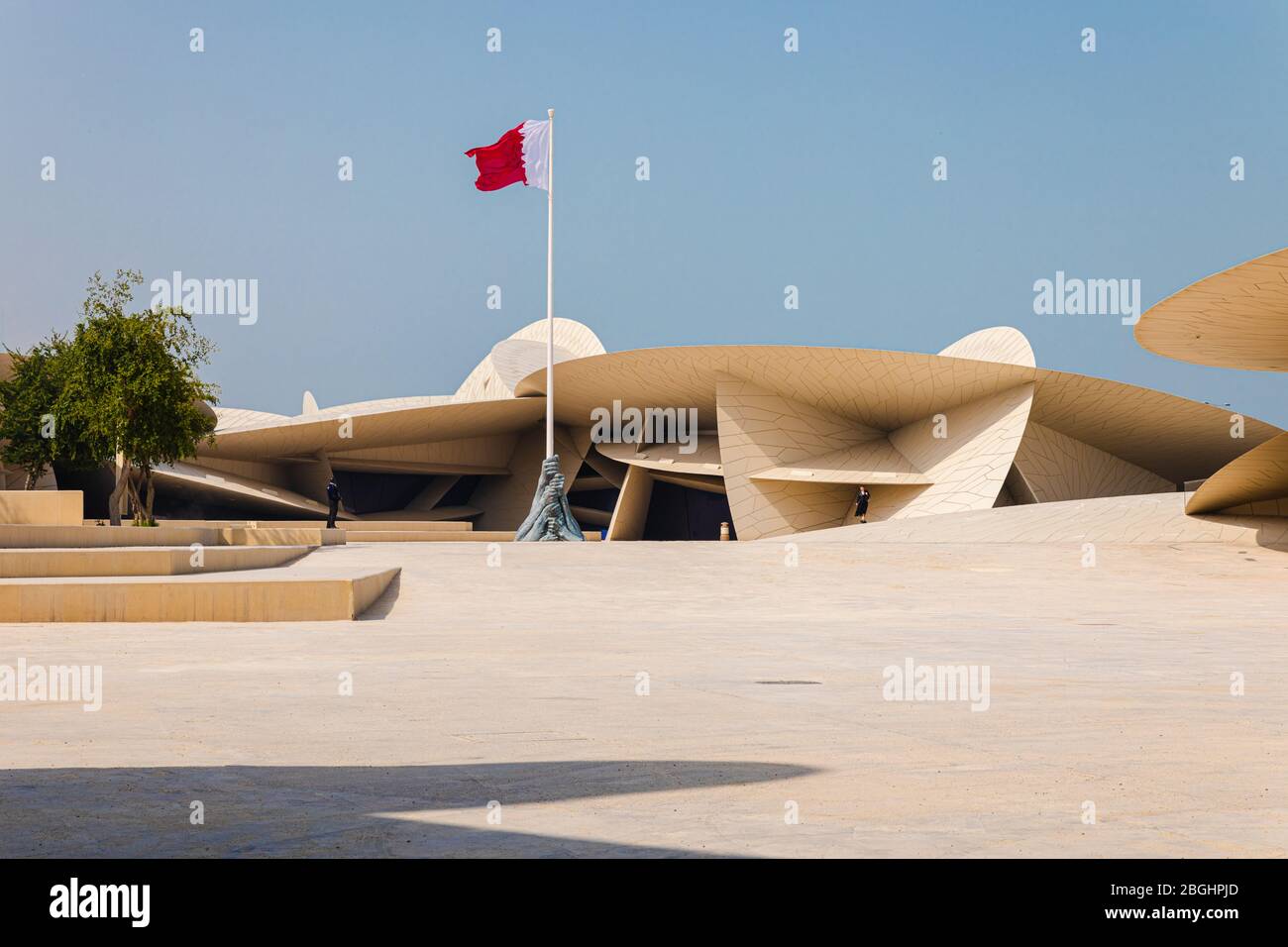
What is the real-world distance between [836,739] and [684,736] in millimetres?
704

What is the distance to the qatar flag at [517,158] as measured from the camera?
25.9 m

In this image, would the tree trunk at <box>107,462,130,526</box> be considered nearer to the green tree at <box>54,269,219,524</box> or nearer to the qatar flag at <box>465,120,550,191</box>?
the green tree at <box>54,269,219,524</box>

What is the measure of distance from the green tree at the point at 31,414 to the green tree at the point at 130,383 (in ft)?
15.8

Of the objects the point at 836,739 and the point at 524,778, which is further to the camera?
the point at 836,739

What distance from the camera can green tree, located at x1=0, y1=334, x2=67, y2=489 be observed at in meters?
31.4

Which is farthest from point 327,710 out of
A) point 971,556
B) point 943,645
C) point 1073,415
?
point 1073,415

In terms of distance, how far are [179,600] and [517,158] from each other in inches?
672
